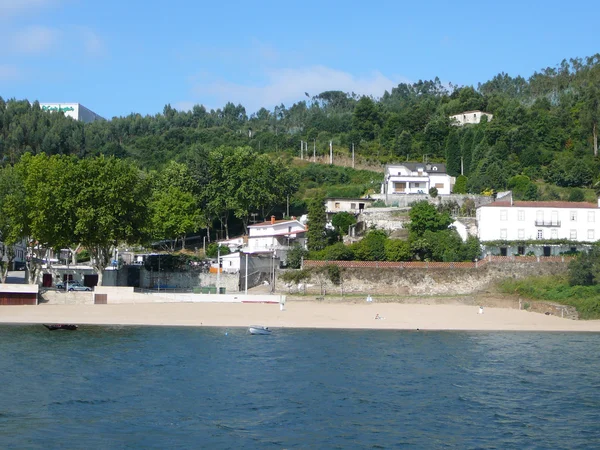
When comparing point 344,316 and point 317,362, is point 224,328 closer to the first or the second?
point 344,316

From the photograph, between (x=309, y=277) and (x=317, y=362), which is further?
(x=309, y=277)

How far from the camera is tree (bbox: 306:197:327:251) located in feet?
226

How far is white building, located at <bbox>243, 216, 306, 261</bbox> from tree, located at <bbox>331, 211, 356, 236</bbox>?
3.97 metres

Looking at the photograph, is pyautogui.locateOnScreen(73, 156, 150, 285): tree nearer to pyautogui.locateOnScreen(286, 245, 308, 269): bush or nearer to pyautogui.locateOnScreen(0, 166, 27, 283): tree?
pyautogui.locateOnScreen(0, 166, 27, 283): tree

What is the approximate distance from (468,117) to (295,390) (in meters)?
95.2

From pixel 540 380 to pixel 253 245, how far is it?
46998mm

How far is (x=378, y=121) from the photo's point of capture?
12594 cm

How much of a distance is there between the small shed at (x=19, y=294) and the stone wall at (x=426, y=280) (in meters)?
19.2

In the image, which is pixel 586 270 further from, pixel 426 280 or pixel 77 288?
pixel 77 288

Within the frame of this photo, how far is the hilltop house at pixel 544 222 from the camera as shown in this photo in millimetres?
65062

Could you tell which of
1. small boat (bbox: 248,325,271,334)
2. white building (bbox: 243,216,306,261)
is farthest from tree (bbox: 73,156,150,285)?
white building (bbox: 243,216,306,261)

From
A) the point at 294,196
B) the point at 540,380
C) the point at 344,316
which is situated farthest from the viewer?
the point at 294,196

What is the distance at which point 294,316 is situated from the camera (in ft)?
165

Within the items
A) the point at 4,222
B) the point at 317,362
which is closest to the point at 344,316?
the point at 317,362
